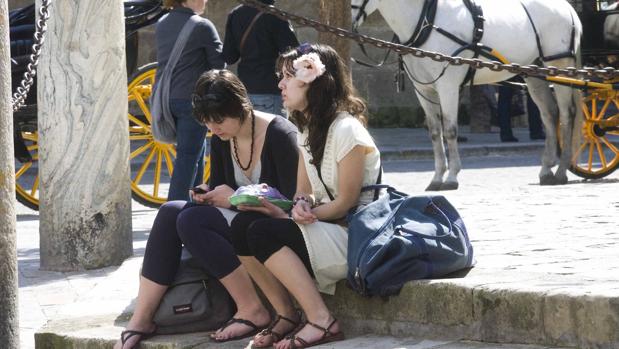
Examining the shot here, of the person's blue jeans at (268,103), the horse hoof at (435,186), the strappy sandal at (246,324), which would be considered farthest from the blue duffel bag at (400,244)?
the horse hoof at (435,186)

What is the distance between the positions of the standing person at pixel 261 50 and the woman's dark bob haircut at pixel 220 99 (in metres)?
3.21

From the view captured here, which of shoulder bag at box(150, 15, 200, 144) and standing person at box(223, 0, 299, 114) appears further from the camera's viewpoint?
standing person at box(223, 0, 299, 114)

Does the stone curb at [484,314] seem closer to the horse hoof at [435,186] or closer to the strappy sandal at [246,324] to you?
the strappy sandal at [246,324]

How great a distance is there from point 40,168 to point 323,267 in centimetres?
328

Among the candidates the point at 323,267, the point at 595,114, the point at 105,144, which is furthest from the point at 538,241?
the point at 595,114

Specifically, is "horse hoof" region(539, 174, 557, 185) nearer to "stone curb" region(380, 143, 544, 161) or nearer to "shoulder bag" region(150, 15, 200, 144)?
"shoulder bag" region(150, 15, 200, 144)

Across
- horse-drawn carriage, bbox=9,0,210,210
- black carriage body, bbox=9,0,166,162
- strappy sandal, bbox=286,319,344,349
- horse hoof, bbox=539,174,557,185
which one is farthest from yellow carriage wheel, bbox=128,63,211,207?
strappy sandal, bbox=286,319,344,349

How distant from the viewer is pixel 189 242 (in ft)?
19.1

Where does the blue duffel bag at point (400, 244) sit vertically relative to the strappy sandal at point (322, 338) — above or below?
above

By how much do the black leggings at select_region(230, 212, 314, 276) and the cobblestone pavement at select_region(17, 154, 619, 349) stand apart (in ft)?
2.12

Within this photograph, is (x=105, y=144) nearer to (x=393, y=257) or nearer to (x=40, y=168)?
(x=40, y=168)

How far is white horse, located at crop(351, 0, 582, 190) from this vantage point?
12.2 m

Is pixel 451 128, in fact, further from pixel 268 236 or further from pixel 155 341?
pixel 268 236

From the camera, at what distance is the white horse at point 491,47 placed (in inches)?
480
